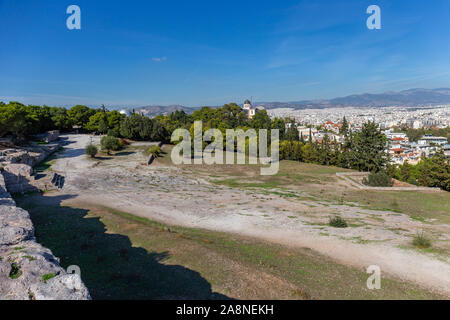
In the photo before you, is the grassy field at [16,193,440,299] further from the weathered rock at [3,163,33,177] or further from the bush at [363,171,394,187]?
the bush at [363,171,394,187]

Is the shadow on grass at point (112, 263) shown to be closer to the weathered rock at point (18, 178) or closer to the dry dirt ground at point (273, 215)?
the dry dirt ground at point (273, 215)

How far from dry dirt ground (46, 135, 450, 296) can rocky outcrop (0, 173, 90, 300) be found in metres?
8.33

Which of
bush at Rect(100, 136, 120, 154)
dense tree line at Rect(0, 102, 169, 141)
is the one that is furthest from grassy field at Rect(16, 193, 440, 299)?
dense tree line at Rect(0, 102, 169, 141)

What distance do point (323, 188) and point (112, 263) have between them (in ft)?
76.0

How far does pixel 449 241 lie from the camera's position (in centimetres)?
1266

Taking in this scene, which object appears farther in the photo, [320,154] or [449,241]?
[320,154]

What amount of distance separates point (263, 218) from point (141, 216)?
312 inches

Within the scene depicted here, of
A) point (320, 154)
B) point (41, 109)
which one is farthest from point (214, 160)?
point (41, 109)

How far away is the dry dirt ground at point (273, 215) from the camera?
35.7 feet

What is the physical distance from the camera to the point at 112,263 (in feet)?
32.2

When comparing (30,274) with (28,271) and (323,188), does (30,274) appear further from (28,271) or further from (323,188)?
(323,188)

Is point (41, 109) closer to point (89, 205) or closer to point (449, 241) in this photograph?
point (89, 205)

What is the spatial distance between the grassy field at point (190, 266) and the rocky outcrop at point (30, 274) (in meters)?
2.01

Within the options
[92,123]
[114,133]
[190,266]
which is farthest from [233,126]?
[190,266]
